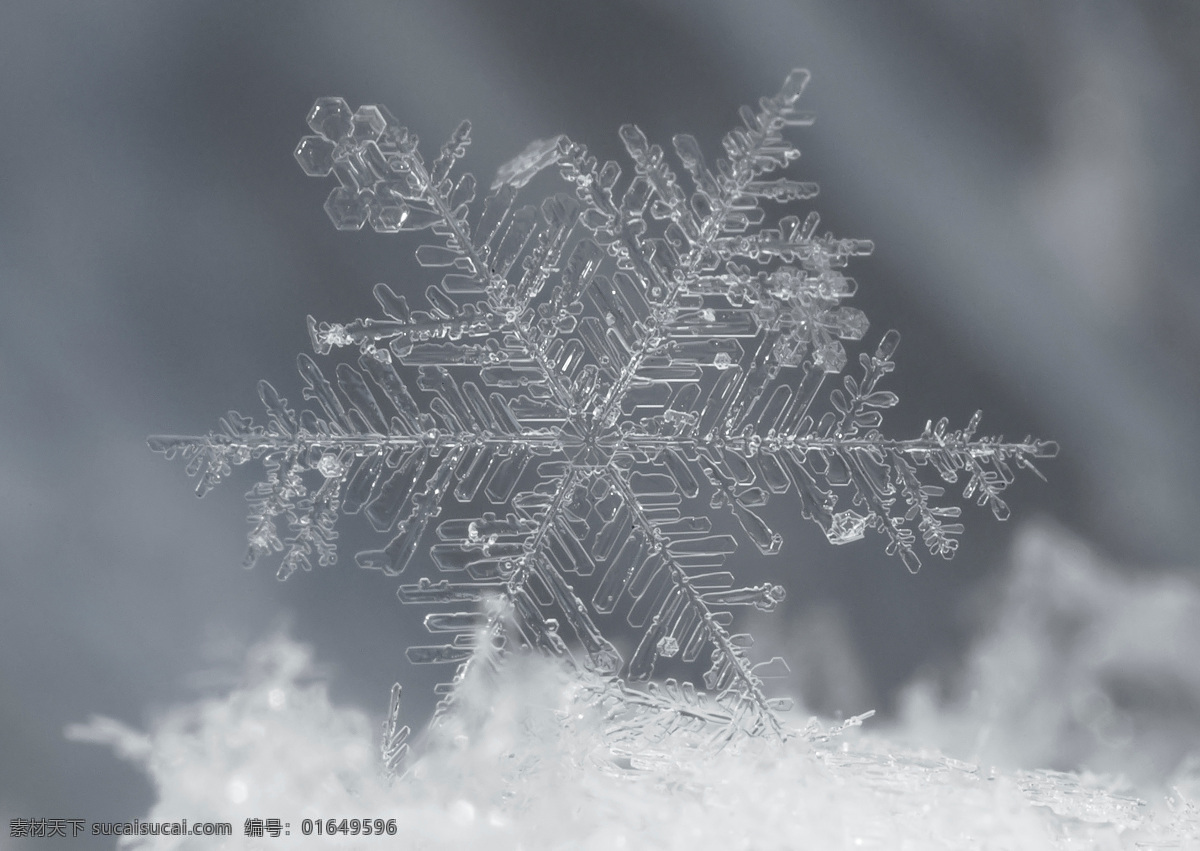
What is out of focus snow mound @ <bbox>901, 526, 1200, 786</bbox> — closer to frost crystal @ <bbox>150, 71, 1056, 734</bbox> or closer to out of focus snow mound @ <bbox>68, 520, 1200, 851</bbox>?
out of focus snow mound @ <bbox>68, 520, 1200, 851</bbox>

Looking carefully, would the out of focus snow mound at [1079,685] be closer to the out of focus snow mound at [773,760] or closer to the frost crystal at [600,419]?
the out of focus snow mound at [773,760]

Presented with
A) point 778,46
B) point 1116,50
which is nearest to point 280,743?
point 778,46

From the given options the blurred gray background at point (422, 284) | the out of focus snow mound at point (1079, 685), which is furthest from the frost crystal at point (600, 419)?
the out of focus snow mound at point (1079, 685)

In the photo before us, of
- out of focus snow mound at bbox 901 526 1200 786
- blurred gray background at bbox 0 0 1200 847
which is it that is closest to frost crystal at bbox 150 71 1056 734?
blurred gray background at bbox 0 0 1200 847

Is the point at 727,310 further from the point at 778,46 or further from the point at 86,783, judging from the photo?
the point at 86,783

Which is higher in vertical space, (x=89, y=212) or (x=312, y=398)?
(x=89, y=212)

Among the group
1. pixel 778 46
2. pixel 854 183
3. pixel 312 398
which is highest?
pixel 778 46
